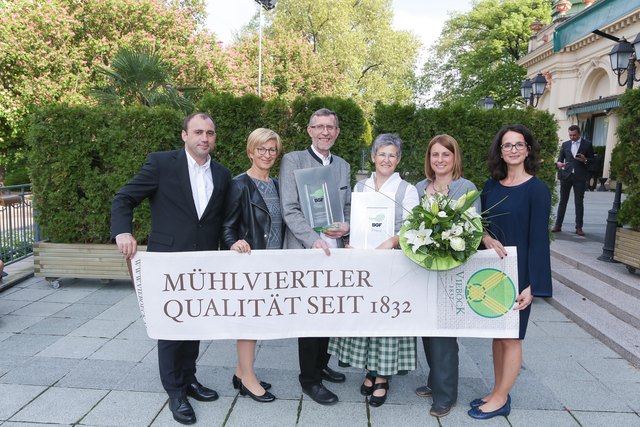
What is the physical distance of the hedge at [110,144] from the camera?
20.1ft

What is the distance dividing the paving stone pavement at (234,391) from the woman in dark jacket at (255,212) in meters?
0.30

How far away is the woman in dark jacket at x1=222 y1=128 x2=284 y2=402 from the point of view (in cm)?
327

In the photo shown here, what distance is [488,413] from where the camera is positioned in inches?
126

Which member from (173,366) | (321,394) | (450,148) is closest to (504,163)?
(450,148)

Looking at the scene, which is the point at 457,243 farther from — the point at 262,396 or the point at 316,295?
the point at 262,396

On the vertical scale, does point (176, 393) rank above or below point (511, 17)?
below

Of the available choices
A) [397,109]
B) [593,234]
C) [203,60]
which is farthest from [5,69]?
[593,234]

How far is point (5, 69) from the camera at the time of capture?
16.7m

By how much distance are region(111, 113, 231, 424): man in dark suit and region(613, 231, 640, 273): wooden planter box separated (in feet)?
18.1

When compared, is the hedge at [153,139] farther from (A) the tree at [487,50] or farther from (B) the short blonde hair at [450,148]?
(A) the tree at [487,50]

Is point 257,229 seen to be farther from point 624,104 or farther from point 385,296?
point 624,104

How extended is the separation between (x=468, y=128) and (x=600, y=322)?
287 cm

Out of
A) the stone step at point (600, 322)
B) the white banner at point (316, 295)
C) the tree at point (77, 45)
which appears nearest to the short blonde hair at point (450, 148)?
the white banner at point (316, 295)

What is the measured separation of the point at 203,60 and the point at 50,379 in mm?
16710
